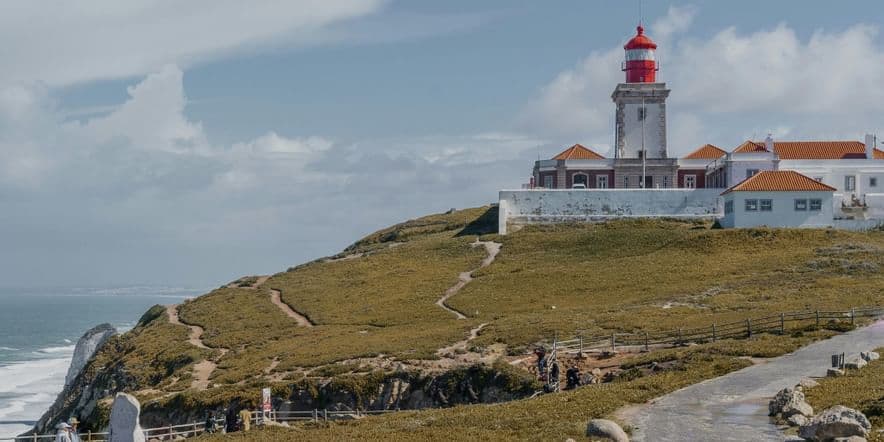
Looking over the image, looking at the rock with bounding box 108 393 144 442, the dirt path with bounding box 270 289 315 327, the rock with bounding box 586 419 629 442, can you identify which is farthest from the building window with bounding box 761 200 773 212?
the rock with bounding box 108 393 144 442

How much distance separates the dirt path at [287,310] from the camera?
219 feet

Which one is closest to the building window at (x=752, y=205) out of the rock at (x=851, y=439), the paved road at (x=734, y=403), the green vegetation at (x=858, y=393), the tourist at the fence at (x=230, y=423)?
the paved road at (x=734, y=403)

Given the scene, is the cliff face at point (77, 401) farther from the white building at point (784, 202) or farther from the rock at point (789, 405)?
the white building at point (784, 202)

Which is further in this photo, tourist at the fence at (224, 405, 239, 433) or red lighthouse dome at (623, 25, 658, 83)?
red lighthouse dome at (623, 25, 658, 83)

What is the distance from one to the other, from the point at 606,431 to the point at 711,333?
21923mm

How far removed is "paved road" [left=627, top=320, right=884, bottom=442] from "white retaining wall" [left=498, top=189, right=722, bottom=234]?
4503cm

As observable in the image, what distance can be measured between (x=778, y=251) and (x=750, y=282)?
9.63 meters

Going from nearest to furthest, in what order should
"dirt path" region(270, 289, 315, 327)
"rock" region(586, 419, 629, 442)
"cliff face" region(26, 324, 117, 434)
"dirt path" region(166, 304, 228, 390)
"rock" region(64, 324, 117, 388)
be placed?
"rock" region(586, 419, 629, 442), "dirt path" region(166, 304, 228, 390), "cliff face" region(26, 324, 117, 434), "dirt path" region(270, 289, 315, 327), "rock" region(64, 324, 117, 388)

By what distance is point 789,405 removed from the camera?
86.6ft

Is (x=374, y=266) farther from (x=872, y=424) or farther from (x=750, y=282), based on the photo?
(x=872, y=424)

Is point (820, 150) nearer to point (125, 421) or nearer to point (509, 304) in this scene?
point (509, 304)

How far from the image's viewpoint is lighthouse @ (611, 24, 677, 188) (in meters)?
90.6

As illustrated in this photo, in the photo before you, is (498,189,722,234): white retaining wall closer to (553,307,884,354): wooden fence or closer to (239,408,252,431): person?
(553,307,884,354): wooden fence

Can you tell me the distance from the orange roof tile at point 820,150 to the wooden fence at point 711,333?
4288cm
